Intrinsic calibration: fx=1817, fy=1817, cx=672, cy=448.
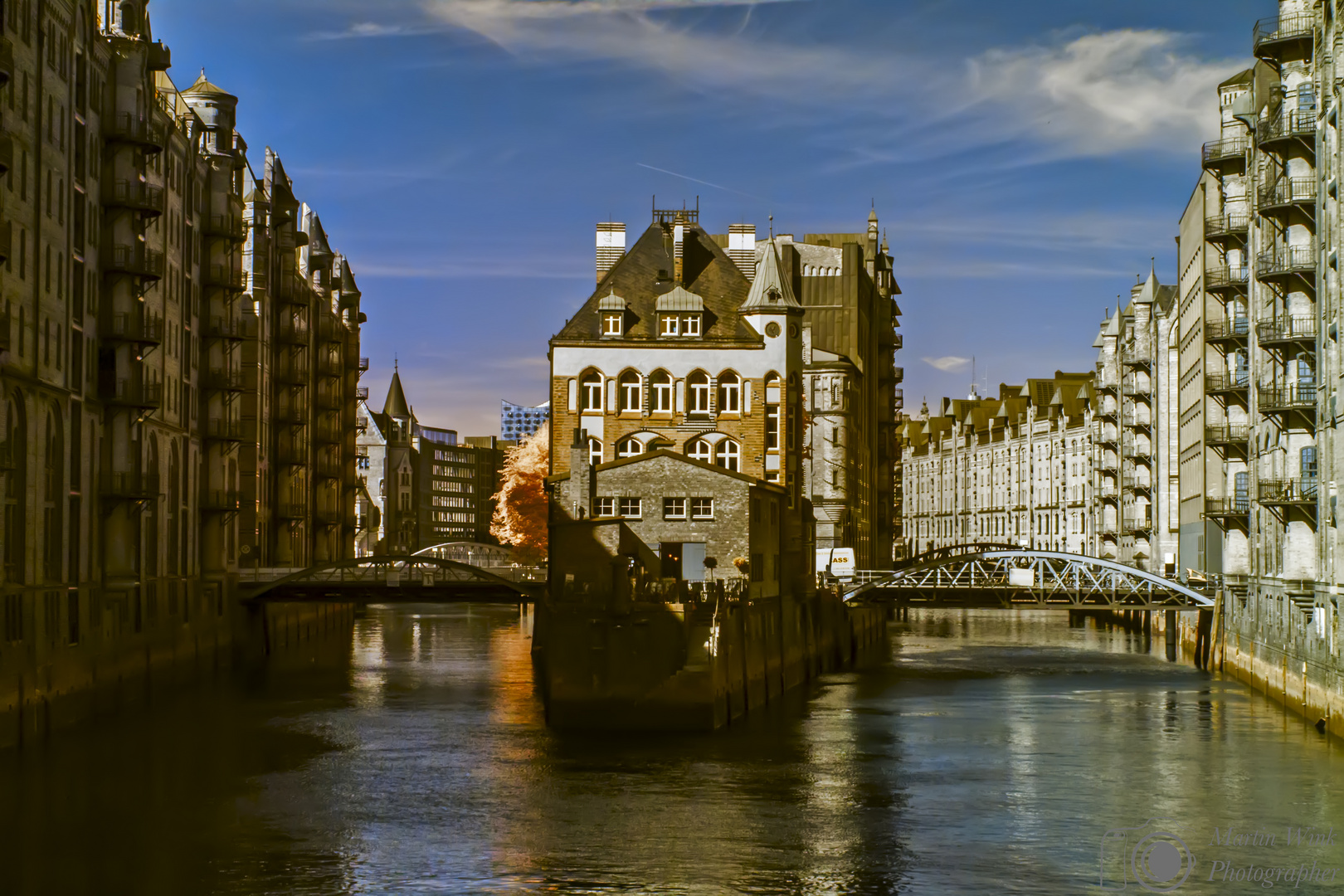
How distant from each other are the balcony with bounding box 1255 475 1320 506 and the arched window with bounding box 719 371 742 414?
90.7 feet

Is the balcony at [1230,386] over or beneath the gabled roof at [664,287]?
beneath

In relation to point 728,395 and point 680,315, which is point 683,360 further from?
point 728,395

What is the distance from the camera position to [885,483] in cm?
15050

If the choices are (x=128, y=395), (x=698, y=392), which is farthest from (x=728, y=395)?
(x=128, y=395)

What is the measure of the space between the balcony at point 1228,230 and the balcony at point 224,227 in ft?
144

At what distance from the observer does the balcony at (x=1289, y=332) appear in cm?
6228

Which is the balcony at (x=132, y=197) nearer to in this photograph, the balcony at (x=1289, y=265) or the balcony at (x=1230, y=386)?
the balcony at (x=1289, y=265)

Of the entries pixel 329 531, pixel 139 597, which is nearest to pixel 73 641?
pixel 139 597

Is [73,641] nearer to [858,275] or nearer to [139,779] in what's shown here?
[139,779]

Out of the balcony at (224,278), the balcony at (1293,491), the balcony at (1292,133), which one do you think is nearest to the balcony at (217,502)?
the balcony at (224,278)

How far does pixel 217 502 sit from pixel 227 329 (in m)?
8.50

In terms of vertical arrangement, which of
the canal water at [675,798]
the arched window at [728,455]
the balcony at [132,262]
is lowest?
the canal water at [675,798]

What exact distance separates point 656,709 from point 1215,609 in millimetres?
36780

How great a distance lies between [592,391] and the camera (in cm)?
8612
